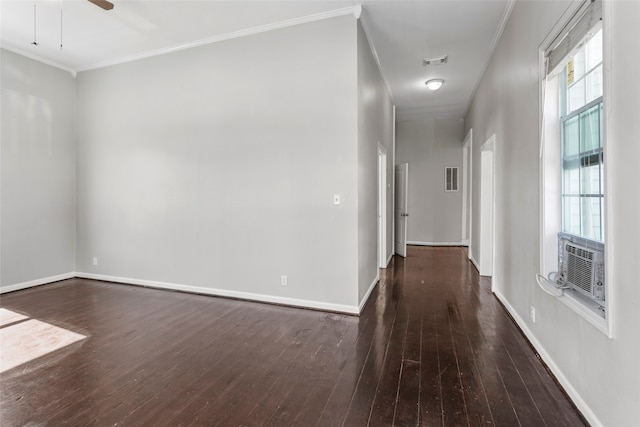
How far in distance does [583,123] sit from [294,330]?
2.76 metres

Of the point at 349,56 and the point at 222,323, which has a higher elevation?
the point at 349,56

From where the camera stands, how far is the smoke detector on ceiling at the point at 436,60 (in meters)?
4.58

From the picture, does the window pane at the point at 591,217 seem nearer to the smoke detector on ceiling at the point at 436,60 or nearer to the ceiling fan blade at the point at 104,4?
the smoke detector on ceiling at the point at 436,60

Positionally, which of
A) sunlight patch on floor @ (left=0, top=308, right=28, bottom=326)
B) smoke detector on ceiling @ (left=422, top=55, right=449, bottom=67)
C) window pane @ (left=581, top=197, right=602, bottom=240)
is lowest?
sunlight patch on floor @ (left=0, top=308, right=28, bottom=326)

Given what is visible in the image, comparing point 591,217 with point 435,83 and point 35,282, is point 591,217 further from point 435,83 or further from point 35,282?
point 35,282

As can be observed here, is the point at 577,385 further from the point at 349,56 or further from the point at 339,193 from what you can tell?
the point at 349,56

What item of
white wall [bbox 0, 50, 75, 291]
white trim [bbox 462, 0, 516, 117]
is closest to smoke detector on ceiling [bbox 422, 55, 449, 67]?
white trim [bbox 462, 0, 516, 117]

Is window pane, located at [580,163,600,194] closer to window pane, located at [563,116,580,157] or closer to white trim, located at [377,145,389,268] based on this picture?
window pane, located at [563,116,580,157]

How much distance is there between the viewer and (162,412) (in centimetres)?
187

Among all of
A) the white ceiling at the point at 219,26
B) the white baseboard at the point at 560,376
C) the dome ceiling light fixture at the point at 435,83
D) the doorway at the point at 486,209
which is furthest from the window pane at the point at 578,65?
the dome ceiling light fixture at the point at 435,83

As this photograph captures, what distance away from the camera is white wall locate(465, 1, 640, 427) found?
141cm

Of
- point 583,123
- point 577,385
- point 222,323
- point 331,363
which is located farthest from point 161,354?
point 583,123

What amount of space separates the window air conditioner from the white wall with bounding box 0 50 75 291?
620cm

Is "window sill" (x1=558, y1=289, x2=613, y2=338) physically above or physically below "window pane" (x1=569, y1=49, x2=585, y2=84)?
below
